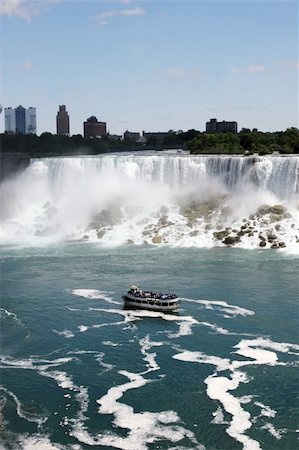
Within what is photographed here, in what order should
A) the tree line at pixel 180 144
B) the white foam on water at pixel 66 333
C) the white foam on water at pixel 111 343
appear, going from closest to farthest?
the white foam on water at pixel 111 343, the white foam on water at pixel 66 333, the tree line at pixel 180 144

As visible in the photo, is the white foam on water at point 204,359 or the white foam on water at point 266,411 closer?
the white foam on water at point 266,411

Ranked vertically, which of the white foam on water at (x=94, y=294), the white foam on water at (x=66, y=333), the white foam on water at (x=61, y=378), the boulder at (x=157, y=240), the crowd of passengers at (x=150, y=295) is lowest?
the white foam on water at (x=61, y=378)

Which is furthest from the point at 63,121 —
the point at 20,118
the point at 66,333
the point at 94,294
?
the point at 66,333

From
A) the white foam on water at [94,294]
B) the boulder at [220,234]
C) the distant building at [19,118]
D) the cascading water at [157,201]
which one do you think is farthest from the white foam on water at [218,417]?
the distant building at [19,118]

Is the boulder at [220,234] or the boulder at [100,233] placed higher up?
the boulder at [220,234]

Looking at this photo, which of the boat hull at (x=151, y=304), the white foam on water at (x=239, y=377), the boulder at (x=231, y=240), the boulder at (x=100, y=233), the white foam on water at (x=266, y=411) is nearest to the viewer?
the white foam on water at (x=239, y=377)

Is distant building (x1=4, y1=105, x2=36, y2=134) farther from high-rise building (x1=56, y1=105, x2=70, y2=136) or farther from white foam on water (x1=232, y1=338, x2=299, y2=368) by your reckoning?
white foam on water (x1=232, y1=338, x2=299, y2=368)

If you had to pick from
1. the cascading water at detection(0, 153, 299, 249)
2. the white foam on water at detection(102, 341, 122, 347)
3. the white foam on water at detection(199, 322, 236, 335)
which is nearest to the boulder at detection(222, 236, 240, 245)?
the cascading water at detection(0, 153, 299, 249)

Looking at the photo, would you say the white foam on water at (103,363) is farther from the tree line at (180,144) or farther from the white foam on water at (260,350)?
the tree line at (180,144)
